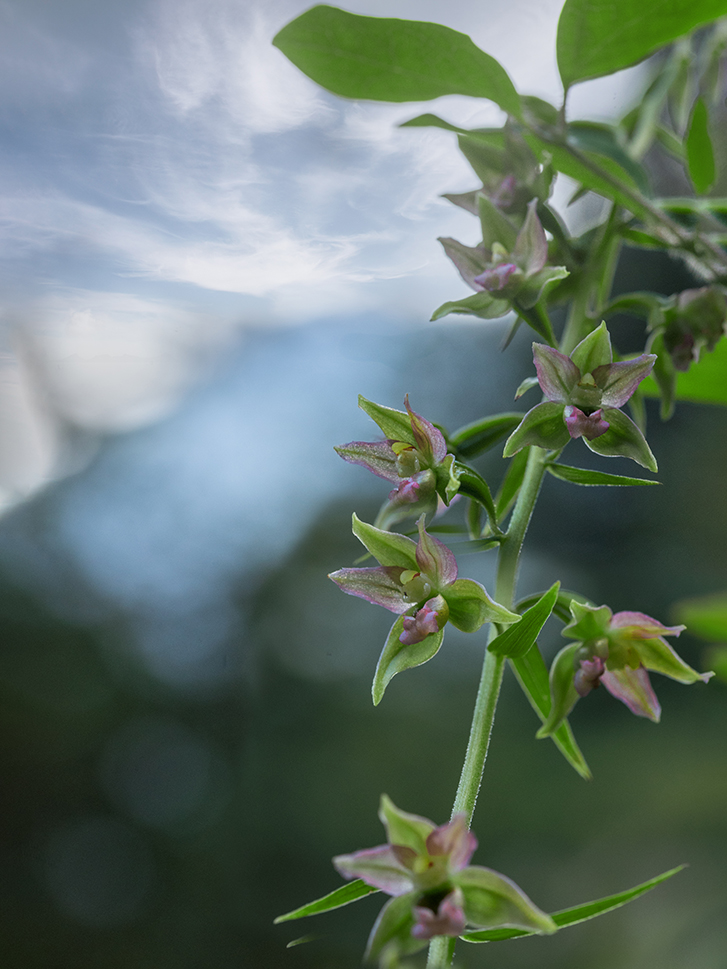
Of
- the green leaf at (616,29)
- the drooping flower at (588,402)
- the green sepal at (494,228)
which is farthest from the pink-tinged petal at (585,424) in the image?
the green leaf at (616,29)

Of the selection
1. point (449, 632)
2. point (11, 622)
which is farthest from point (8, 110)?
point (11, 622)

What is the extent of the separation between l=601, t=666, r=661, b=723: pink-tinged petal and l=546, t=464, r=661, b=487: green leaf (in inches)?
3.3

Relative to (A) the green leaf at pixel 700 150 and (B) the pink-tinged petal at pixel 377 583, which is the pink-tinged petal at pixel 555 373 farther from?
(A) the green leaf at pixel 700 150

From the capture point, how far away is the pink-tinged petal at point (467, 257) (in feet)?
1.11

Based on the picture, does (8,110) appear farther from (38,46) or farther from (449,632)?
(449,632)

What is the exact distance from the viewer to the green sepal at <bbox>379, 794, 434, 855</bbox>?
202mm

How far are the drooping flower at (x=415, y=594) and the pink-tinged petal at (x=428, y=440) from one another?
0.04 metres

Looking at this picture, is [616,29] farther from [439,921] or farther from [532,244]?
[439,921]

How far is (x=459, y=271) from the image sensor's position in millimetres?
341

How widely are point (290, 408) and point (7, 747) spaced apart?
101 cm

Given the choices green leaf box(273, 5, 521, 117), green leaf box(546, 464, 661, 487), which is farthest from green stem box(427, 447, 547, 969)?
green leaf box(273, 5, 521, 117)

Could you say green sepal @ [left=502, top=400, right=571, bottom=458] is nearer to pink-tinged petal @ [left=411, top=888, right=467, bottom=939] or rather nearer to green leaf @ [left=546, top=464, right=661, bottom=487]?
green leaf @ [left=546, top=464, right=661, bottom=487]

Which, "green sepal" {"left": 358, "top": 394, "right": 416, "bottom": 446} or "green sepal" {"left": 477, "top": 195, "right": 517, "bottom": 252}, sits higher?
"green sepal" {"left": 477, "top": 195, "right": 517, "bottom": 252}

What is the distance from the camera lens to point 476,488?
0.30m
